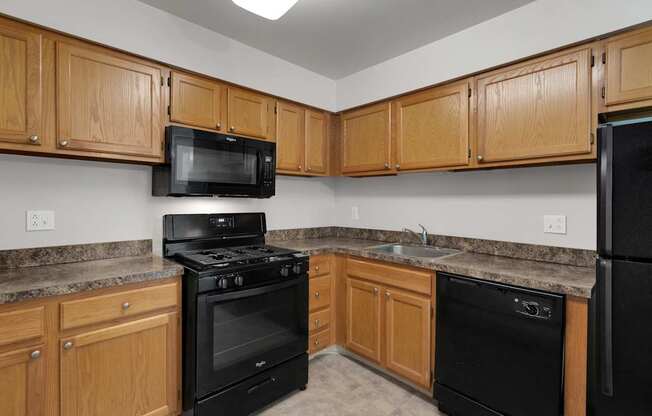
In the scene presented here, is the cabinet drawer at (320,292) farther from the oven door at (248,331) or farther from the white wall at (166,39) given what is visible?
the white wall at (166,39)

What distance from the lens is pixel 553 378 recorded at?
60.1 inches

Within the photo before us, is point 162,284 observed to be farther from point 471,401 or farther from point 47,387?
point 471,401

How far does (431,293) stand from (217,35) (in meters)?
2.24

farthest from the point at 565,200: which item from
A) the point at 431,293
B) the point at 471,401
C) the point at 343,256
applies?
the point at 343,256

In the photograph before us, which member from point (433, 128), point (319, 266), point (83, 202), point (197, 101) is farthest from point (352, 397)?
point (197, 101)

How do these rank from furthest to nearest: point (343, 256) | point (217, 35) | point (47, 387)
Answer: point (343, 256), point (217, 35), point (47, 387)

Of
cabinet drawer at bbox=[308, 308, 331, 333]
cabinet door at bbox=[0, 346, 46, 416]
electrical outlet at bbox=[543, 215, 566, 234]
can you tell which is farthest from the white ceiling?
cabinet drawer at bbox=[308, 308, 331, 333]

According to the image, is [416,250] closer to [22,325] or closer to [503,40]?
[503,40]

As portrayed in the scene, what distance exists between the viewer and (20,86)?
155cm

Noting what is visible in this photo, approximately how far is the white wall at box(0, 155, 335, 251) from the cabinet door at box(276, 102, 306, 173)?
1.95 feet

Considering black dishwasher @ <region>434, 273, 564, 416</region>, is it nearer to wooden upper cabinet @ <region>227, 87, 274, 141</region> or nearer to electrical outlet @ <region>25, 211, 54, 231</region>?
wooden upper cabinet @ <region>227, 87, 274, 141</region>

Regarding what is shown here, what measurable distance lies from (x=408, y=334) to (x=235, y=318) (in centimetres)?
113

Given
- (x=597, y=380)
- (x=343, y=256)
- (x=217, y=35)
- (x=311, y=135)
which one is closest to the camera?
(x=597, y=380)

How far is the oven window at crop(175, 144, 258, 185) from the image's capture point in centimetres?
202
